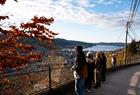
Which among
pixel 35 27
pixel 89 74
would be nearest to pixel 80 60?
pixel 35 27

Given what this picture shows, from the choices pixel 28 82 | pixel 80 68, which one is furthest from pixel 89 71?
pixel 28 82

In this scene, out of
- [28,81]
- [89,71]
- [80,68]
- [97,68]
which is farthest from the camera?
[97,68]

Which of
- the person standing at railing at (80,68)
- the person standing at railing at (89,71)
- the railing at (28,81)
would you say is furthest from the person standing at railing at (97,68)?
the person standing at railing at (80,68)

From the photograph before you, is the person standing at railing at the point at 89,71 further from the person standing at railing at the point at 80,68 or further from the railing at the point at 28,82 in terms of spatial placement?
the person standing at railing at the point at 80,68

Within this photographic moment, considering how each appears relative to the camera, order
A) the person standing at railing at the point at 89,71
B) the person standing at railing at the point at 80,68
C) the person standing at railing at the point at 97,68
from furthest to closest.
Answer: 1. the person standing at railing at the point at 97,68
2. the person standing at railing at the point at 89,71
3. the person standing at railing at the point at 80,68

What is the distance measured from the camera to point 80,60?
1220 cm

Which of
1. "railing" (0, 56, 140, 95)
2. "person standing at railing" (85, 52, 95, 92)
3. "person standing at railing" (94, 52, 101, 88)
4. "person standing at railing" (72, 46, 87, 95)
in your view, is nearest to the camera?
"railing" (0, 56, 140, 95)

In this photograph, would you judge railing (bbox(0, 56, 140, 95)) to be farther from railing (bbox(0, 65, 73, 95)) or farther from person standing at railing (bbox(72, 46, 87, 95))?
person standing at railing (bbox(72, 46, 87, 95))

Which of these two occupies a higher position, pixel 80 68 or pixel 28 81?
pixel 80 68

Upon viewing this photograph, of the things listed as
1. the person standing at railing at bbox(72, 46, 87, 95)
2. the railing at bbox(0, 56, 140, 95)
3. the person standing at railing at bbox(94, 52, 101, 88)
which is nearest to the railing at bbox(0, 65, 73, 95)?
the railing at bbox(0, 56, 140, 95)

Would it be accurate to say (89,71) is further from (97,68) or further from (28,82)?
(28,82)

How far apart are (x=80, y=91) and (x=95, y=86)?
5646 millimetres

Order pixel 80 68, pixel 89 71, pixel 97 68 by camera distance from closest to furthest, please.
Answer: pixel 80 68 < pixel 89 71 < pixel 97 68

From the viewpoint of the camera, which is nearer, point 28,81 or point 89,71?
point 28,81
